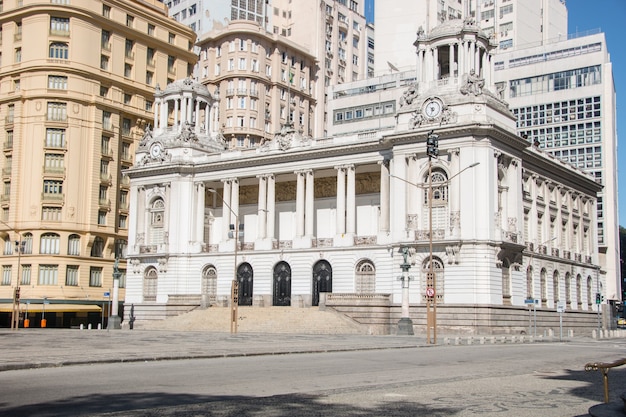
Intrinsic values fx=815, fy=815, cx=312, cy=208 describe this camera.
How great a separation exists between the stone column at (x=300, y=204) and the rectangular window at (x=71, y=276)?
81.9 feet

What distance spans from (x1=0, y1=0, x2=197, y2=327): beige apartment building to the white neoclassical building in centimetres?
576

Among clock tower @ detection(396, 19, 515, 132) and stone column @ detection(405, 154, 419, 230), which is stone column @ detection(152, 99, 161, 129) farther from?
stone column @ detection(405, 154, 419, 230)

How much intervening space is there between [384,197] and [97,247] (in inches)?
1333

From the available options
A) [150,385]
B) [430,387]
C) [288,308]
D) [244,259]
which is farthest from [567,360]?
[244,259]

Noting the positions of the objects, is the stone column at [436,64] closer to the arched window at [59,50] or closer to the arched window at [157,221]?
the arched window at [157,221]

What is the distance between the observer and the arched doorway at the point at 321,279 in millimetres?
70688

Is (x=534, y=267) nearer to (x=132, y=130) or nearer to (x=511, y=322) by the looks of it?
(x=511, y=322)

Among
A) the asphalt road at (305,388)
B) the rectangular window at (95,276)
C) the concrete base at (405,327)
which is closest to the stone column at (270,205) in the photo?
the rectangular window at (95,276)

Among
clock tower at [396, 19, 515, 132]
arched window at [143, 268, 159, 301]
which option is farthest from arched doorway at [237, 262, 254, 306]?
clock tower at [396, 19, 515, 132]

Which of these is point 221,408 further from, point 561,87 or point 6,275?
point 561,87

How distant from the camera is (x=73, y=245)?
83.0m

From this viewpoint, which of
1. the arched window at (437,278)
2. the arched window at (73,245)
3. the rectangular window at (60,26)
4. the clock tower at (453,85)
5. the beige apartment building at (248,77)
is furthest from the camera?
the beige apartment building at (248,77)

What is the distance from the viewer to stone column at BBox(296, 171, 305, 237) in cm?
7294

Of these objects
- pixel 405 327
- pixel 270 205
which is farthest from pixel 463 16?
pixel 405 327
